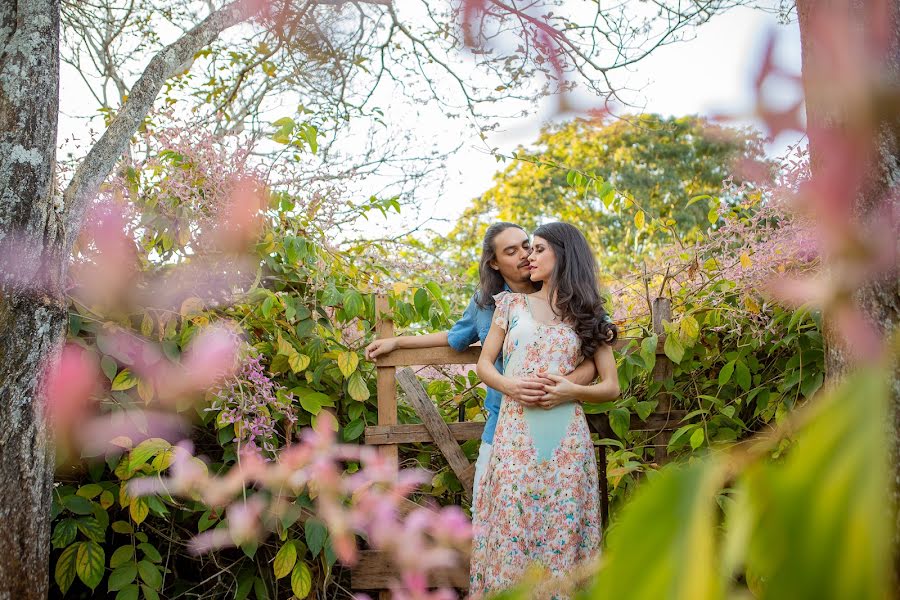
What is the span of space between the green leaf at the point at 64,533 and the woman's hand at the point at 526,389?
1.42 metres

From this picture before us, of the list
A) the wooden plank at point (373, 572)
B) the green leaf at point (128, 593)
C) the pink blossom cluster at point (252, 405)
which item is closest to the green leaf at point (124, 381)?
the pink blossom cluster at point (252, 405)

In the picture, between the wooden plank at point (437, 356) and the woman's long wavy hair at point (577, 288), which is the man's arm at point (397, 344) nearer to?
the wooden plank at point (437, 356)

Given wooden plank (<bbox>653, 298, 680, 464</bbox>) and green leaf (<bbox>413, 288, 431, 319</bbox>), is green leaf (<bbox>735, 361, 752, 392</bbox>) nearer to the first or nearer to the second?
wooden plank (<bbox>653, 298, 680, 464</bbox>)

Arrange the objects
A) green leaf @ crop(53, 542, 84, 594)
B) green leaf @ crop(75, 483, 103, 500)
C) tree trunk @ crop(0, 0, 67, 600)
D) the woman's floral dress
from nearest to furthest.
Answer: tree trunk @ crop(0, 0, 67, 600) < the woman's floral dress < green leaf @ crop(53, 542, 84, 594) < green leaf @ crop(75, 483, 103, 500)

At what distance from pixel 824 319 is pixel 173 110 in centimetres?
233

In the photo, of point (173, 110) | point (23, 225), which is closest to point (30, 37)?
point (23, 225)

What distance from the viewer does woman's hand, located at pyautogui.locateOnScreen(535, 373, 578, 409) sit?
2420 mm

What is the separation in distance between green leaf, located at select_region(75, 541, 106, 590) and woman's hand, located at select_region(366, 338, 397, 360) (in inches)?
41.2

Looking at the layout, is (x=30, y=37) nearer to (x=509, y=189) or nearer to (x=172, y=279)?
(x=172, y=279)

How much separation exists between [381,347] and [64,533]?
1151 millimetres

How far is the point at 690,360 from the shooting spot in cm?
278

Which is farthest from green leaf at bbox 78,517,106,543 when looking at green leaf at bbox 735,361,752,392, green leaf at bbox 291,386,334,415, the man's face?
green leaf at bbox 735,361,752,392

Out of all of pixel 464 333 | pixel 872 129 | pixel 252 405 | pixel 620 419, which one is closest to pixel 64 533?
pixel 252 405

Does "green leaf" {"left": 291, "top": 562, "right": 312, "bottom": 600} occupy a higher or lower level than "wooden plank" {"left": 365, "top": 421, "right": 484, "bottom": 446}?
lower
